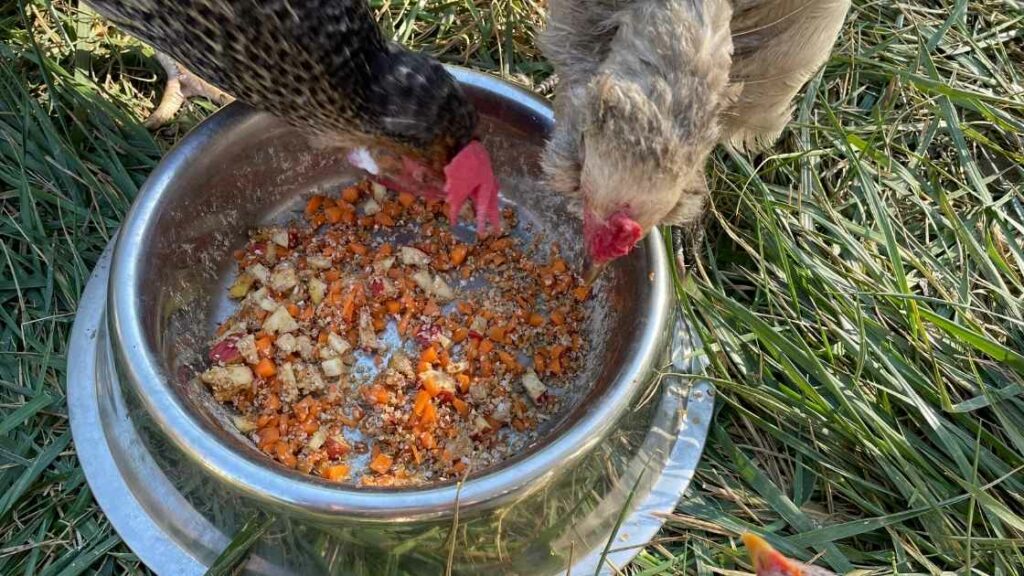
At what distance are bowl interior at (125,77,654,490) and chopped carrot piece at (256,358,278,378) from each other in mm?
112

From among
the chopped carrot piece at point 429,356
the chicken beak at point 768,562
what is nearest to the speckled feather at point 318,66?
the chopped carrot piece at point 429,356

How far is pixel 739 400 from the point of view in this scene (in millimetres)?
2041

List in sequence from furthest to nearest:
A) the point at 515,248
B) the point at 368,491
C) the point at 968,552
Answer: the point at 515,248
the point at 968,552
the point at 368,491

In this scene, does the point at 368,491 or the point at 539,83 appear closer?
the point at 368,491

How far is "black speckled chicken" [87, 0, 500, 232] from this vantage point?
1.70 m

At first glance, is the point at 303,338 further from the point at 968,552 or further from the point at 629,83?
the point at 968,552

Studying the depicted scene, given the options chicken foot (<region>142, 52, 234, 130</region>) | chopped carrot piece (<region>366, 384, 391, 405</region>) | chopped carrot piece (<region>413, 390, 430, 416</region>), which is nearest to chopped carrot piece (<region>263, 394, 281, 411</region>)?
chopped carrot piece (<region>366, 384, 391, 405</region>)

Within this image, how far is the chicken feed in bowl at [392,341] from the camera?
73.1 inches

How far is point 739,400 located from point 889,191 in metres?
0.77

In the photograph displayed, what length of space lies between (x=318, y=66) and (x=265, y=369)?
2.20ft

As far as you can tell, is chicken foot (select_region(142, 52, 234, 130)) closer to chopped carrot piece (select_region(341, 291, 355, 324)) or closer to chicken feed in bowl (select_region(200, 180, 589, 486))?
chicken feed in bowl (select_region(200, 180, 589, 486))

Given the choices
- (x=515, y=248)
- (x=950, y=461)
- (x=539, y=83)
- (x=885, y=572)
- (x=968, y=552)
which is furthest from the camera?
(x=539, y=83)

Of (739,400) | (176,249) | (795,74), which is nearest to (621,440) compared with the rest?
(739,400)

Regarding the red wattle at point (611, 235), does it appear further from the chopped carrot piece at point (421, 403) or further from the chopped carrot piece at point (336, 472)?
the chopped carrot piece at point (336, 472)
